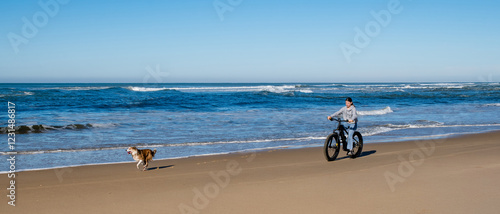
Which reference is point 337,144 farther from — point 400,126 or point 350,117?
point 400,126

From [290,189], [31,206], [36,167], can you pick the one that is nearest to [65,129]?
[36,167]

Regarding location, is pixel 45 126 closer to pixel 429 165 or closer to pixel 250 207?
pixel 250 207

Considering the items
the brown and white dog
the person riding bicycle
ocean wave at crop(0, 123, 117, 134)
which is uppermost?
the person riding bicycle

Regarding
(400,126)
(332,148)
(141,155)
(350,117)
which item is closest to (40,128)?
(141,155)

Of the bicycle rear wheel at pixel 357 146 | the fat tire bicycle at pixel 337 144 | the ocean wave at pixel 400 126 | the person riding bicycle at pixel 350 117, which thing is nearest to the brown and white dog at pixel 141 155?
the fat tire bicycle at pixel 337 144

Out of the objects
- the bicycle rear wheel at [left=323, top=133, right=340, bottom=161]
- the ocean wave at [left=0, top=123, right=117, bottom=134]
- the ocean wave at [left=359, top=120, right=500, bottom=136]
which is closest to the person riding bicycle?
the bicycle rear wheel at [left=323, top=133, right=340, bottom=161]

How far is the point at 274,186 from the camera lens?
5941 mm

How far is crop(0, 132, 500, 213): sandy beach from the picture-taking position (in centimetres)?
496

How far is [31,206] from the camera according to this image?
16.6 feet

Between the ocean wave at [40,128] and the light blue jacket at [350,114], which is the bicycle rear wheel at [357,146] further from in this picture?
the ocean wave at [40,128]

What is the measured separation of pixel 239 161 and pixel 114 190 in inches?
121

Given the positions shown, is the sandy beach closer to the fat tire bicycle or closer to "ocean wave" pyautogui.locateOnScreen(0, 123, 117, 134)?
the fat tire bicycle

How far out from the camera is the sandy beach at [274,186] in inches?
195

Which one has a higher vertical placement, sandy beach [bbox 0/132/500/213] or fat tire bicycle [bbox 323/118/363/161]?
fat tire bicycle [bbox 323/118/363/161]
